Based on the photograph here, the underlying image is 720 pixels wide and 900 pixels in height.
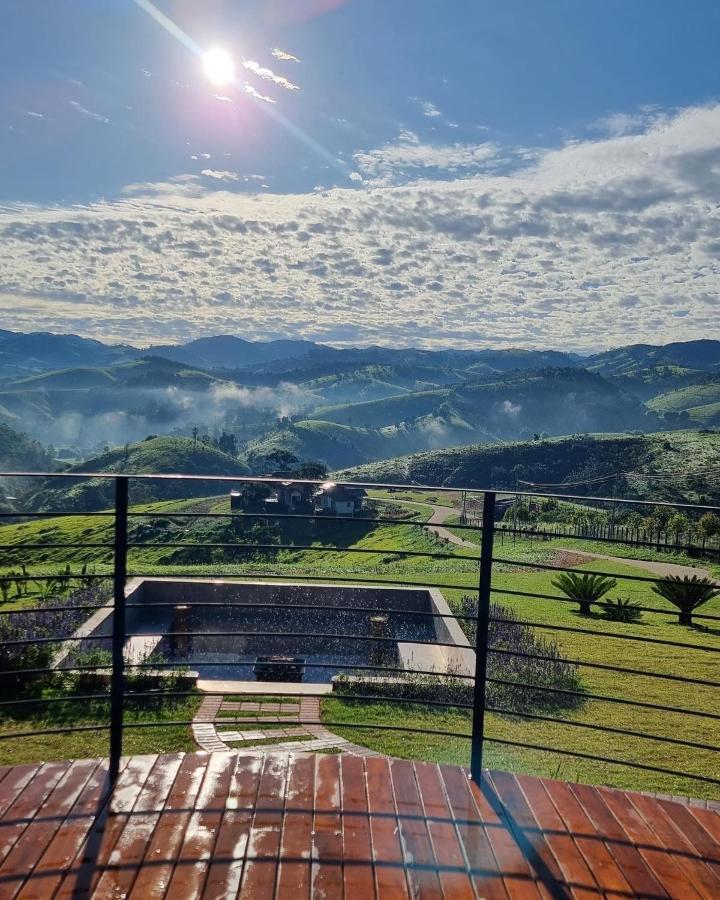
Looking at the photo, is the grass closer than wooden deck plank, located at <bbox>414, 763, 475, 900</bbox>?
No

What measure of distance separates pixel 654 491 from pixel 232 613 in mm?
62187

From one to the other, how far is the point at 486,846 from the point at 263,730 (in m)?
3.31

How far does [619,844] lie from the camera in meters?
2.71

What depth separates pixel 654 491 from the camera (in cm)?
6600

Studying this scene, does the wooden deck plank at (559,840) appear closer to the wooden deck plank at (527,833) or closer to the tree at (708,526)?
the wooden deck plank at (527,833)

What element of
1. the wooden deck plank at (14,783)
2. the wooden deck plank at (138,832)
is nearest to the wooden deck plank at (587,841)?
the wooden deck plank at (138,832)

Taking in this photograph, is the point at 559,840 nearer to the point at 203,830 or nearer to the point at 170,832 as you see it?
the point at 203,830

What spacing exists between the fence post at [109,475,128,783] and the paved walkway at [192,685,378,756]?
1.43 meters

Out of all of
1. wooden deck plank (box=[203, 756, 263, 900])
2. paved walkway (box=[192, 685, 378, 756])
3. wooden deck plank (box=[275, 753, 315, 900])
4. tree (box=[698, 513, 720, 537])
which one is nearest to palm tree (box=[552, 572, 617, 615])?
paved walkway (box=[192, 685, 378, 756])

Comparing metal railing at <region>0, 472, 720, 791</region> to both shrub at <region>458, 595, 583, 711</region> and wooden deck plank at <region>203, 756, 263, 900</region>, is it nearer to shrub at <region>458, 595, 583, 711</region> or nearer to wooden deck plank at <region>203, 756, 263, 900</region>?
shrub at <region>458, 595, 583, 711</region>

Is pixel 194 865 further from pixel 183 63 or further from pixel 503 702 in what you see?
pixel 183 63

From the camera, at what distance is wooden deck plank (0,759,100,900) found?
2344 mm

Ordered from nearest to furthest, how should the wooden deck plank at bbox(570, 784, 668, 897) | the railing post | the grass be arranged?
the wooden deck plank at bbox(570, 784, 668, 897)
the railing post
the grass

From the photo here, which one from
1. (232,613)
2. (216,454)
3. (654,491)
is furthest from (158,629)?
(216,454)
